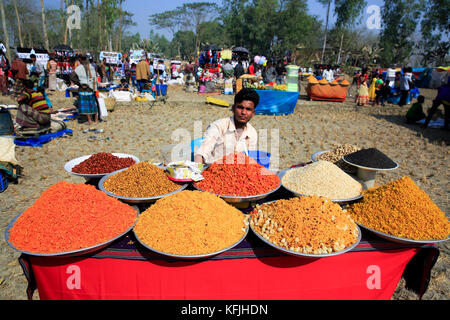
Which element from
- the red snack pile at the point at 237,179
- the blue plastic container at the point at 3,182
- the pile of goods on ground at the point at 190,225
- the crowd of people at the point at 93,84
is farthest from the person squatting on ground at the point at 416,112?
the blue plastic container at the point at 3,182

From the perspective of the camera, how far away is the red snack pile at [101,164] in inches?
83.3

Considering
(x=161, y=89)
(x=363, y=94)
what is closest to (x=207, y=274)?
(x=161, y=89)

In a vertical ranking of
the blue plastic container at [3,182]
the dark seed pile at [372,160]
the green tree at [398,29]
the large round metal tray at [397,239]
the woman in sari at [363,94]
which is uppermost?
the green tree at [398,29]

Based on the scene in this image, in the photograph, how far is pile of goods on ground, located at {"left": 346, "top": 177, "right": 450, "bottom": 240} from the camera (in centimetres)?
158

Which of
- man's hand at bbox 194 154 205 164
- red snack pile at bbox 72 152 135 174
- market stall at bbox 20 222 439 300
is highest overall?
man's hand at bbox 194 154 205 164

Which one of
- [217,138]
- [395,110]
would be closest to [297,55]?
[395,110]

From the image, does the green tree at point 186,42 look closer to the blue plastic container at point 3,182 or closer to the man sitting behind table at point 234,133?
the blue plastic container at point 3,182

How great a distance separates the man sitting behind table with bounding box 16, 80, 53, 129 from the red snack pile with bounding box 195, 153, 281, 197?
495cm

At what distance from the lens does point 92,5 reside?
82.3 ft

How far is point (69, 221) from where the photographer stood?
142 cm

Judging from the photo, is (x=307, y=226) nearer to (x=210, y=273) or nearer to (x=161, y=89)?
(x=210, y=273)

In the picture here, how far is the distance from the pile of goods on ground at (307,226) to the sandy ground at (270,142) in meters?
1.07

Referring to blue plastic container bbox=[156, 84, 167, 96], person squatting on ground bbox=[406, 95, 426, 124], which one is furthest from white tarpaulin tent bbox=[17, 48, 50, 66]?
person squatting on ground bbox=[406, 95, 426, 124]

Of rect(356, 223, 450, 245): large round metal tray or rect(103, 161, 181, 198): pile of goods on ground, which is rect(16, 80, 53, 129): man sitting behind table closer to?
rect(103, 161, 181, 198): pile of goods on ground
